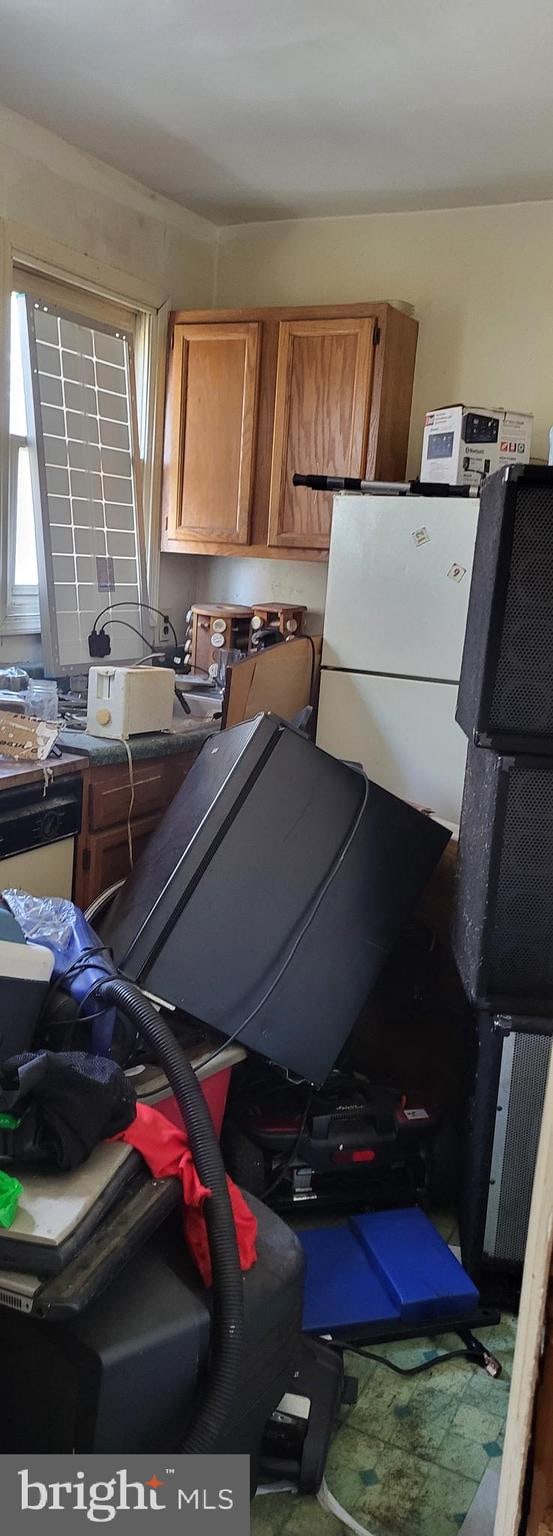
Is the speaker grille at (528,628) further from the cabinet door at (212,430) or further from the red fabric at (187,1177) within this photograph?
the cabinet door at (212,430)

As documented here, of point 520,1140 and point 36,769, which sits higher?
point 36,769

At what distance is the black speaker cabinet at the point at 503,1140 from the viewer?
197 centimetres

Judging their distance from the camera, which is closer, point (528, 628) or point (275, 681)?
point (528, 628)

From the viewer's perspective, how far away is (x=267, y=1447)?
162cm

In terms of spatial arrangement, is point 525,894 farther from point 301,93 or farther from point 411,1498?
point 301,93

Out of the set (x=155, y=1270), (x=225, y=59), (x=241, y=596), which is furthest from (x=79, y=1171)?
(x=241, y=596)

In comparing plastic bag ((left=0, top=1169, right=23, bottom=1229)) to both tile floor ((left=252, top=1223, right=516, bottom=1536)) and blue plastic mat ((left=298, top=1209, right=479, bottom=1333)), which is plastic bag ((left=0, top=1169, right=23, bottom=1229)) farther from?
blue plastic mat ((left=298, top=1209, right=479, bottom=1333))

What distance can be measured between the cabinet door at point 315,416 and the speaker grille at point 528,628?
170cm

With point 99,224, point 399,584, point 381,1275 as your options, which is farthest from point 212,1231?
point 99,224

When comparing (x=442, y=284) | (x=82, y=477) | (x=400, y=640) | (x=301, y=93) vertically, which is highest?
(x=301, y=93)

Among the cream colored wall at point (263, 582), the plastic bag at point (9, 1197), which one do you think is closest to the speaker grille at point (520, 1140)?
the plastic bag at point (9, 1197)

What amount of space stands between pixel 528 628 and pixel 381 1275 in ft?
4.14

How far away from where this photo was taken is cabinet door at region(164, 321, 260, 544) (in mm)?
3508

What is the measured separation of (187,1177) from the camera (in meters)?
1.59
